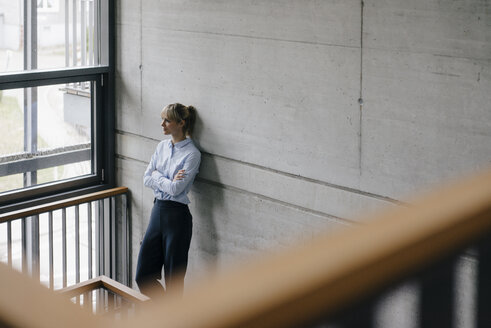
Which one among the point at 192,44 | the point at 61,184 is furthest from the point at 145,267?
the point at 192,44

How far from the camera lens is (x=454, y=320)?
1.89 ft

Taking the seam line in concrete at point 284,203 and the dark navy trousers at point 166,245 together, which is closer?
the seam line in concrete at point 284,203

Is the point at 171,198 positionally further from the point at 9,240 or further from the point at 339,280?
the point at 339,280

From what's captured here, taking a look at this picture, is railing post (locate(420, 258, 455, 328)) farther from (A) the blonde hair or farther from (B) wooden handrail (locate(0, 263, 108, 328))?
(A) the blonde hair

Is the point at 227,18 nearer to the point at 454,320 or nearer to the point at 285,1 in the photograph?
the point at 285,1

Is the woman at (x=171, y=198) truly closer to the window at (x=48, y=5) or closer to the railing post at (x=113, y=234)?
the railing post at (x=113, y=234)

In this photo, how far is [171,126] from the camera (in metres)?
5.16

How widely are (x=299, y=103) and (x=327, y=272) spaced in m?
4.12

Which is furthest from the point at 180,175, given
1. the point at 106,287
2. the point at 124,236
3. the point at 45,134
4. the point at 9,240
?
the point at 9,240

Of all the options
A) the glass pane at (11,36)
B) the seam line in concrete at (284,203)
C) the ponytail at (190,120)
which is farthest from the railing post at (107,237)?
the glass pane at (11,36)

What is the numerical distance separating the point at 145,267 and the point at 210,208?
0.65 m

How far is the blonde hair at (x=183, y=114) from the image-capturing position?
514cm

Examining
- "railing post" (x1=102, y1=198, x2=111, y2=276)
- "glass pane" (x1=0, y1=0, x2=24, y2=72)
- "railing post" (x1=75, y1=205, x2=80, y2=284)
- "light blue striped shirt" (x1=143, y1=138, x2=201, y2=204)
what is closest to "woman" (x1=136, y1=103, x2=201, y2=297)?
"light blue striped shirt" (x1=143, y1=138, x2=201, y2=204)

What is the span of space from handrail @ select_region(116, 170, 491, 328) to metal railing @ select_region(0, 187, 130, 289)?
498cm
